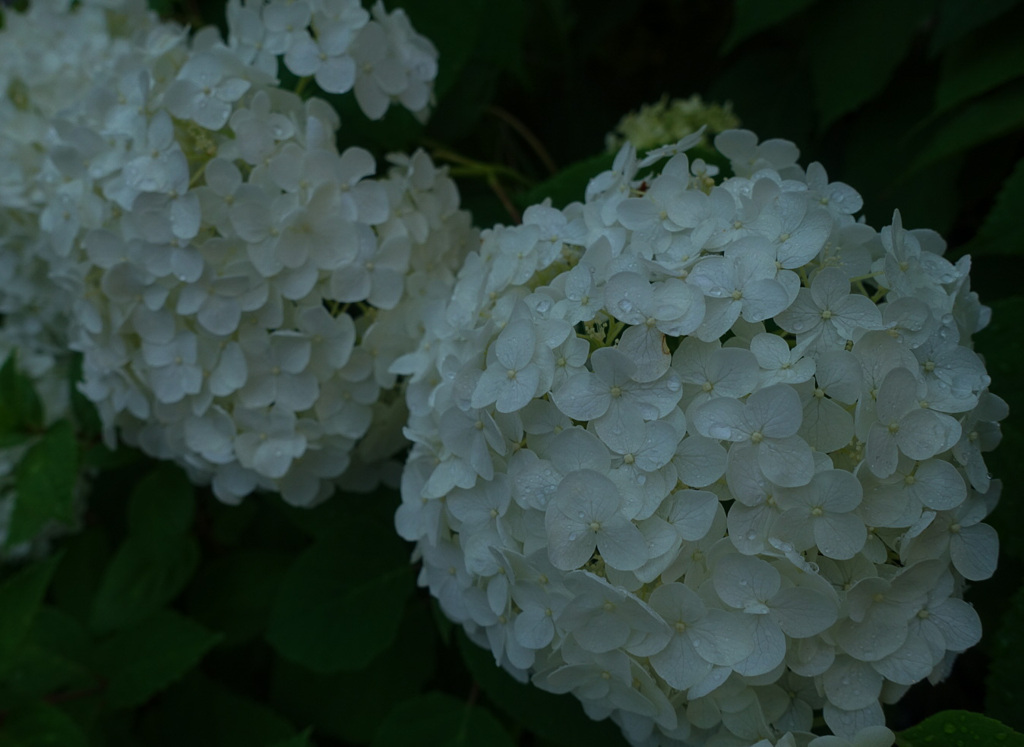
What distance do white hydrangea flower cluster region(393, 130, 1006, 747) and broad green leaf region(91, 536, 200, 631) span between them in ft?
2.67

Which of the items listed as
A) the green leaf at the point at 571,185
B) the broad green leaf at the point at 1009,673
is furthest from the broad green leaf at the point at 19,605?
the broad green leaf at the point at 1009,673

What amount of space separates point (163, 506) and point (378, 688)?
49 cm

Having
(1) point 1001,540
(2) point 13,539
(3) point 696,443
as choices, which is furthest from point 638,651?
(2) point 13,539

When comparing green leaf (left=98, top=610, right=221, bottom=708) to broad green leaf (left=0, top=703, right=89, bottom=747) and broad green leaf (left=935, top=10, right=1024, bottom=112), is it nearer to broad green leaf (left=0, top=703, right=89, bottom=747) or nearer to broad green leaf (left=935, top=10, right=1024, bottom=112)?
broad green leaf (left=0, top=703, right=89, bottom=747)

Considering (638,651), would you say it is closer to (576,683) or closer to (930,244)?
(576,683)

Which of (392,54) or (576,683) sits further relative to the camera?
(392,54)

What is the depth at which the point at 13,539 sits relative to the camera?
121cm

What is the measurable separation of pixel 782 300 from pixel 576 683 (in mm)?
404

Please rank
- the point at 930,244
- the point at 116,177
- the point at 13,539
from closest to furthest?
the point at 930,244 < the point at 116,177 < the point at 13,539

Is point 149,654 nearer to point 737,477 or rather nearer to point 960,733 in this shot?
point 737,477

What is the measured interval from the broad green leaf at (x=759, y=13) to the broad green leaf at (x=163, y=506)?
47.1 inches

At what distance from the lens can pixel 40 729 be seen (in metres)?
1.18

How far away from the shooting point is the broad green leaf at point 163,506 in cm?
135

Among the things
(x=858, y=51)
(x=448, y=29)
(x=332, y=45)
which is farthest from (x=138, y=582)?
(x=858, y=51)
